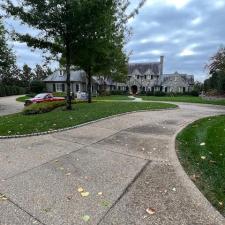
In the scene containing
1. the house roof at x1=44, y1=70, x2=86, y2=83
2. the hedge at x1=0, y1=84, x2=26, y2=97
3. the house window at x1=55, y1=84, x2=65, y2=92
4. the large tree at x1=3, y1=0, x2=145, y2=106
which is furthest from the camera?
the house window at x1=55, y1=84, x2=65, y2=92

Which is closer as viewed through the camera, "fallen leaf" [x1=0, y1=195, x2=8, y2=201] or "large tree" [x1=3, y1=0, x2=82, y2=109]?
"fallen leaf" [x1=0, y1=195, x2=8, y2=201]

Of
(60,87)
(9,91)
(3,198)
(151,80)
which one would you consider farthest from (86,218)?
(151,80)

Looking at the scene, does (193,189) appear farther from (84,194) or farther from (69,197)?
(69,197)

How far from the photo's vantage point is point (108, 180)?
470cm

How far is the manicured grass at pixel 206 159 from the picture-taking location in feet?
13.8

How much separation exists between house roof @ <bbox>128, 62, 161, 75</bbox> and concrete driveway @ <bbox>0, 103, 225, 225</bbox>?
5365 centimetres

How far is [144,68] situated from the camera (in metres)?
60.7

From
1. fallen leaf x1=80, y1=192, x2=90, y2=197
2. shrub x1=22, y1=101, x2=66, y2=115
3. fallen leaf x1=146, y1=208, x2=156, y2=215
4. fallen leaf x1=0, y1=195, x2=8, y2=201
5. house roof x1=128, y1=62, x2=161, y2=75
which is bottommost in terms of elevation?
shrub x1=22, y1=101, x2=66, y2=115

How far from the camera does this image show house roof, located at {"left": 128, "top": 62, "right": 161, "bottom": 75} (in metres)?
59.5

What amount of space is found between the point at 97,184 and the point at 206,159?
2780 millimetres

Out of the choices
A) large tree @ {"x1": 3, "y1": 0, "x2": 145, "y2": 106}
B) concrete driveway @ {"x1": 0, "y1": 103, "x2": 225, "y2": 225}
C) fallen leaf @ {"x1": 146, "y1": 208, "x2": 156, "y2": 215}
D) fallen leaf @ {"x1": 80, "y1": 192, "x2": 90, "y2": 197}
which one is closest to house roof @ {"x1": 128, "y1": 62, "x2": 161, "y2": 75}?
large tree @ {"x1": 3, "y1": 0, "x2": 145, "y2": 106}

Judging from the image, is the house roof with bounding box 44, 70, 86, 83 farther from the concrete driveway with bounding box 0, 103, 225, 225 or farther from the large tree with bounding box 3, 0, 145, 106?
the concrete driveway with bounding box 0, 103, 225, 225

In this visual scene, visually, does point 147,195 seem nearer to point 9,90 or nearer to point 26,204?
point 26,204

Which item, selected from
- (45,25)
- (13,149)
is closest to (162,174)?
(13,149)
